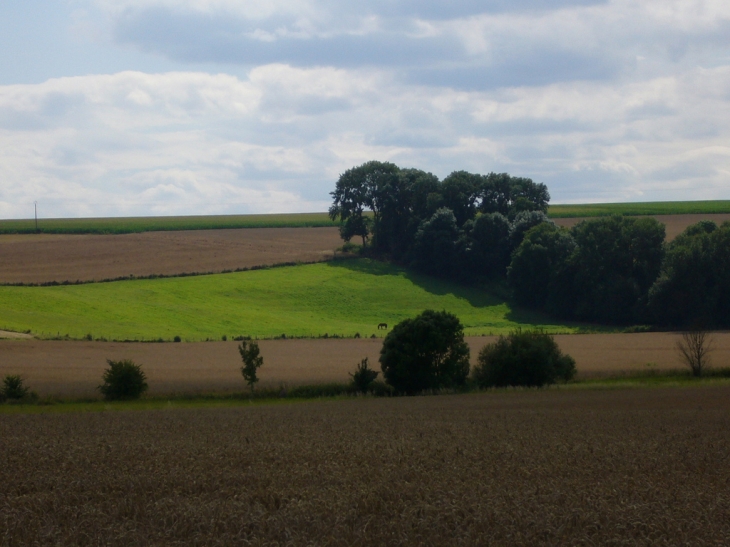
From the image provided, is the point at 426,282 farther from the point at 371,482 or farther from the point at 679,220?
the point at 371,482

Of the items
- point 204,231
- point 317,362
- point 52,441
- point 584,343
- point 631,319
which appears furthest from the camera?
point 204,231

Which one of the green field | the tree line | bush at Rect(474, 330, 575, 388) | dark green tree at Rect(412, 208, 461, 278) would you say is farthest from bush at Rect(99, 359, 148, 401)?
dark green tree at Rect(412, 208, 461, 278)

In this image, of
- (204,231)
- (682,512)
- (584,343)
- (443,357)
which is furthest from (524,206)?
(682,512)

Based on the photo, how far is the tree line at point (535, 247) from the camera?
264ft

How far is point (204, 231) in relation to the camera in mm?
131875

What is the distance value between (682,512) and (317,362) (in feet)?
137

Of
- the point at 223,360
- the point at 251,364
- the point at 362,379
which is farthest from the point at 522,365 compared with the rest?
the point at 223,360

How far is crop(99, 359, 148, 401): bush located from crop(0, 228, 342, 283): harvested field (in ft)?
150

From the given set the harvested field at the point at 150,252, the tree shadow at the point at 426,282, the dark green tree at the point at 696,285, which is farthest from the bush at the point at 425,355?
the harvested field at the point at 150,252

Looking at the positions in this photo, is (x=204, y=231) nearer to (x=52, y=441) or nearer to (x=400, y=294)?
(x=400, y=294)

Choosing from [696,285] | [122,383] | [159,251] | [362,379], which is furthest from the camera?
[159,251]

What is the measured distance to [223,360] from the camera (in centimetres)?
5278

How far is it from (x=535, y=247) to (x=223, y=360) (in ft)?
165

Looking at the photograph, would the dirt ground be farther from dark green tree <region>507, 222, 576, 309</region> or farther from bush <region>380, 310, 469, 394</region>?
bush <region>380, 310, 469, 394</region>
